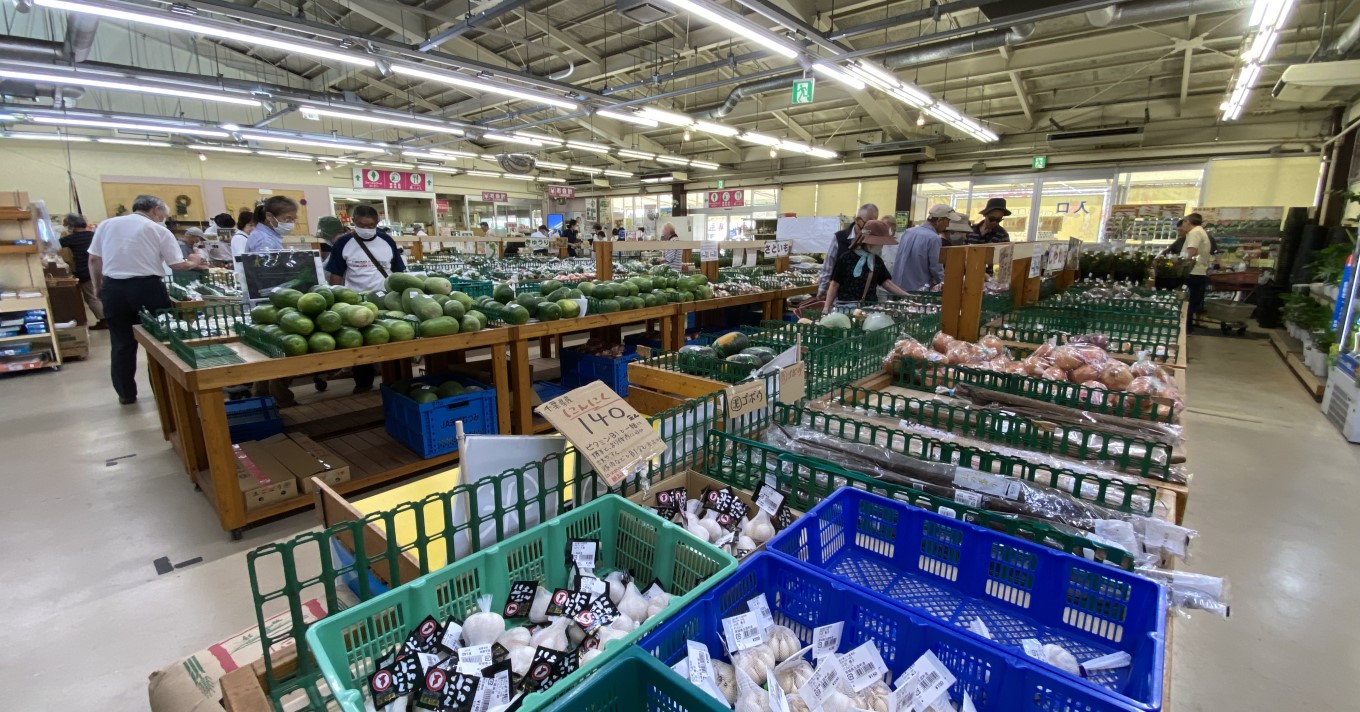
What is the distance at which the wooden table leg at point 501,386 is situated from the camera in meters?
4.03

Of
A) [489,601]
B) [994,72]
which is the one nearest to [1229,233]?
[994,72]

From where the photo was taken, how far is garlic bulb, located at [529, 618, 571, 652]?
108 centimetres

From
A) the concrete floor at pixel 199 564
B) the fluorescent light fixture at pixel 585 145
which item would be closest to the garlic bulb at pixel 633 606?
the concrete floor at pixel 199 564

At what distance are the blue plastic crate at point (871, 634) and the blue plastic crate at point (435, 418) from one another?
9.70 ft

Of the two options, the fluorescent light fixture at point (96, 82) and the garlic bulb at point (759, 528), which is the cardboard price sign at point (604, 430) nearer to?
the garlic bulb at point (759, 528)

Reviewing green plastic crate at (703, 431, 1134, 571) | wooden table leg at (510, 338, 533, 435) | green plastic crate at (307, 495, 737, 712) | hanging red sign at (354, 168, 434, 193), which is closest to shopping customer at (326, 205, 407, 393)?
wooden table leg at (510, 338, 533, 435)

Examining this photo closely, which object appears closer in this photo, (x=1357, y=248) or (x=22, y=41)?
(x=1357, y=248)

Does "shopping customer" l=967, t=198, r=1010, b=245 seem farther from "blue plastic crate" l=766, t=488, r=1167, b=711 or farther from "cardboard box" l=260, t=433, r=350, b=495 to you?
"cardboard box" l=260, t=433, r=350, b=495

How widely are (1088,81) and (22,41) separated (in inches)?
645

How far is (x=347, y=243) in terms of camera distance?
4.54 m

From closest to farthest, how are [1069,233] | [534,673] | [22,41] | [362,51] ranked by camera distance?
[534,673] → [362,51] → [22,41] → [1069,233]

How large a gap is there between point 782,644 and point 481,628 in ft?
1.78

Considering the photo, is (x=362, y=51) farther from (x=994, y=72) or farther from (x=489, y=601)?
(x=994, y=72)

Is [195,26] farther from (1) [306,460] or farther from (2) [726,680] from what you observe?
(2) [726,680]
